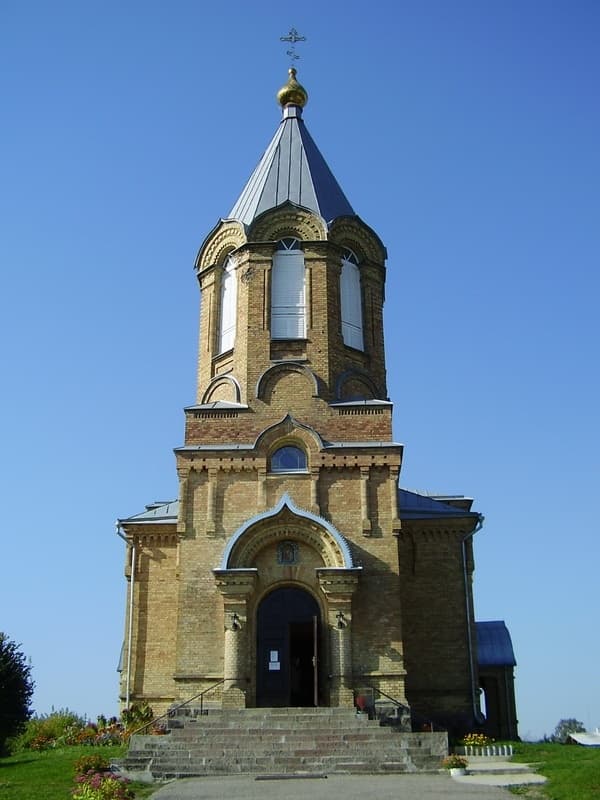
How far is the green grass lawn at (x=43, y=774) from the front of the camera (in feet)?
44.1

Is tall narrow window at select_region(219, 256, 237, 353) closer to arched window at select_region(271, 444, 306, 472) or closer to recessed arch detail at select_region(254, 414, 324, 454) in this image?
recessed arch detail at select_region(254, 414, 324, 454)

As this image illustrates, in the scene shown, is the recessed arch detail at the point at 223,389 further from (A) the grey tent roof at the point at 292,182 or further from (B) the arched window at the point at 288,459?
A: (A) the grey tent roof at the point at 292,182

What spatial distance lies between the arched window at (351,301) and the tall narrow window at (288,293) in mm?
1132

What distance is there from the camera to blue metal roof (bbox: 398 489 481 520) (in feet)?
73.5

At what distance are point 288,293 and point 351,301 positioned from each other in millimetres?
1709

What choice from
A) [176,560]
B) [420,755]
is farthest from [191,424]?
[420,755]

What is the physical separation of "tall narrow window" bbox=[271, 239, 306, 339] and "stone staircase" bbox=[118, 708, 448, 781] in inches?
341

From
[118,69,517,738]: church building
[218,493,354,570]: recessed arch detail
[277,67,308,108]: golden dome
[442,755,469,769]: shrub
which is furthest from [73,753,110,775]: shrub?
[277,67,308,108]: golden dome

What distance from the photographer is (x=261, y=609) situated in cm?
1944

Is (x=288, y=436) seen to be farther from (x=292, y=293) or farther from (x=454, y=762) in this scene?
(x=454, y=762)

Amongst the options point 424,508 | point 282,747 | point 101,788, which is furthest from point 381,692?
point 101,788

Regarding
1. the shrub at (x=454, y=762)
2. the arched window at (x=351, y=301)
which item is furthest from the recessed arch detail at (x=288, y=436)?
the shrub at (x=454, y=762)

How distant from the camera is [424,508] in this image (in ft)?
74.8

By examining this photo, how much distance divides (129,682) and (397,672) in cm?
613
